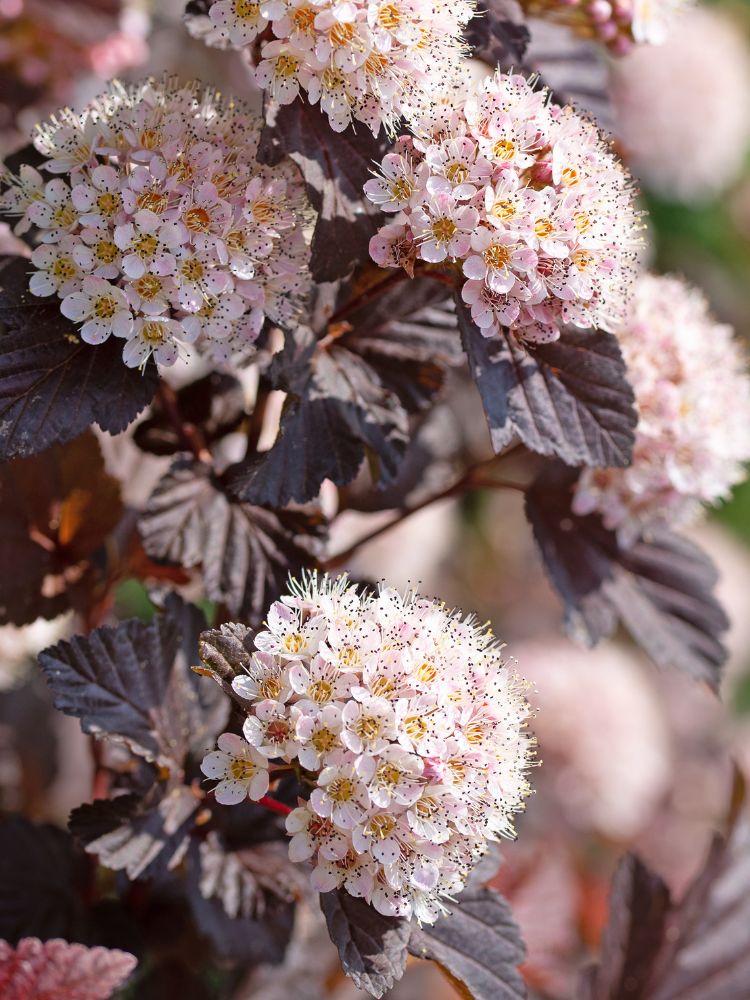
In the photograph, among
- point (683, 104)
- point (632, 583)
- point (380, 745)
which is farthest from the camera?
point (683, 104)

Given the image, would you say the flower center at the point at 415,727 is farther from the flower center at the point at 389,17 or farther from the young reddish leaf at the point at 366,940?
the flower center at the point at 389,17

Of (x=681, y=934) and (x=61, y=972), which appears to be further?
(x=681, y=934)

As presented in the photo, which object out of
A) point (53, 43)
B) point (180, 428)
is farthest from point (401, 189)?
point (53, 43)

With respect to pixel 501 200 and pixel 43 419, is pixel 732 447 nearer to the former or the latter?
pixel 501 200

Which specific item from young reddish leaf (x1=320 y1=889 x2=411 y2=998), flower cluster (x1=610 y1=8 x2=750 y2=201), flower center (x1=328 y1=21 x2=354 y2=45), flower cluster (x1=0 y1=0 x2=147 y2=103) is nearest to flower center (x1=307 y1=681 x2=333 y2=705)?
young reddish leaf (x1=320 y1=889 x2=411 y2=998)

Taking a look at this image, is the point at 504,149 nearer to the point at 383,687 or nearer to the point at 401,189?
the point at 401,189

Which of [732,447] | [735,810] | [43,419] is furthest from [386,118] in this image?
[735,810]

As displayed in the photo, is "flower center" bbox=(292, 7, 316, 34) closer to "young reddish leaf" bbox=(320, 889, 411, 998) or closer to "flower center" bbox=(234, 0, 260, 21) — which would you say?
"flower center" bbox=(234, 0, 260, 21)
